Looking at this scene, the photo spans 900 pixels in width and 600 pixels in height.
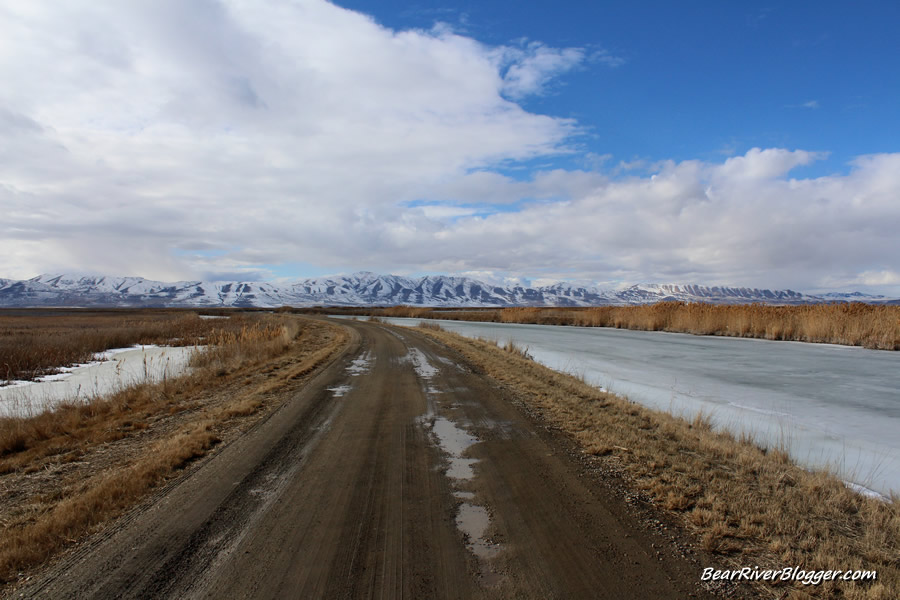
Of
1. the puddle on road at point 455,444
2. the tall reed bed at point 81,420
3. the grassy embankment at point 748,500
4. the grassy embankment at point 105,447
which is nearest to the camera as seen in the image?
the grassy embankment at point 748,500

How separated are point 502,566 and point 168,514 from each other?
3.35 meters

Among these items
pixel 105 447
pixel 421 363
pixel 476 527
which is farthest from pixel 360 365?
pixel 476 527

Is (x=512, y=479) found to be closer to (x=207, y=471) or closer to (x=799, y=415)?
(x=207, y=471)

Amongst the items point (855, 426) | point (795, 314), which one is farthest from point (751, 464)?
point (795, 314)

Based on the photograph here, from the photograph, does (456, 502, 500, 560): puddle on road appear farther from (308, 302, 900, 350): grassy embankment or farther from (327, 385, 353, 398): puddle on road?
(308, 302, 900, 350): grassy embankment

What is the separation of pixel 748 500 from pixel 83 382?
1854cm

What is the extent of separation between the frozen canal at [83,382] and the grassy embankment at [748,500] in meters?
11.6

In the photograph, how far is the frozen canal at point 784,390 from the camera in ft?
23.9

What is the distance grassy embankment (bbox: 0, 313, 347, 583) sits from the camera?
13.6 feet

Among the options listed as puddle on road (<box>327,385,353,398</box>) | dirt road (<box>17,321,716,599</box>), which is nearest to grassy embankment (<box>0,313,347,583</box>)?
dirt road (<box>17,321,716,599</box>)

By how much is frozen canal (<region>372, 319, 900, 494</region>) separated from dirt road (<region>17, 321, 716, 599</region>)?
14.5ft

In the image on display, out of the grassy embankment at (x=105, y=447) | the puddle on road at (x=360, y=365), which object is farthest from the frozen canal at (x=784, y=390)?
the grassy embankment at (x=105, y=447)

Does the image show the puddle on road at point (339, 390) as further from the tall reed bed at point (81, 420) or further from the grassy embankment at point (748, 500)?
the grassy embankment at point (748, 500)

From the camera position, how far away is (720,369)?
15.5 metres
